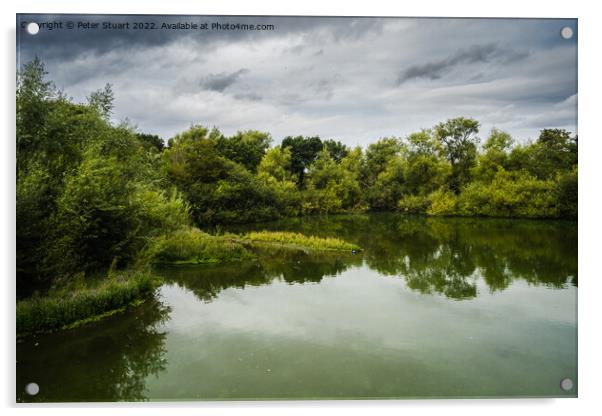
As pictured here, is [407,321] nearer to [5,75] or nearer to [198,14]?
[198,14]

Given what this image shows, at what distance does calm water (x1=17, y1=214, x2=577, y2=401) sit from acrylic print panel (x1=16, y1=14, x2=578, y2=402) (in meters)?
0.04

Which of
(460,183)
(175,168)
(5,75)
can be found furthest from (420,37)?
(175,168)

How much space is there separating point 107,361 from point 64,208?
293 cm

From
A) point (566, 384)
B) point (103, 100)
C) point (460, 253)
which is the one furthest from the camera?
point (460, 253)

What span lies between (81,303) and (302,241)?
10890 millimetres

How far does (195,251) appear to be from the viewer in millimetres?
14969

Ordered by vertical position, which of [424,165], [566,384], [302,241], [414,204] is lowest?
[566,384]

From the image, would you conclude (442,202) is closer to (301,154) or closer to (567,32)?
(301,154)

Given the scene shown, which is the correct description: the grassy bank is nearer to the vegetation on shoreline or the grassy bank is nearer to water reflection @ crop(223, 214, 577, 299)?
the vegetation on shoreline

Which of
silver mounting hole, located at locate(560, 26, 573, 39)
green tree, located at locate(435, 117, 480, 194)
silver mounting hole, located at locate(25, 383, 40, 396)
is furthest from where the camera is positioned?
green tree, located at locate(435, 117, 480, 194)

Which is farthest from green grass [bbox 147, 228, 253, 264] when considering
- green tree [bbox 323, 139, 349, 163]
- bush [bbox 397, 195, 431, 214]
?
bush [bbox 397, 195, 431, 214]

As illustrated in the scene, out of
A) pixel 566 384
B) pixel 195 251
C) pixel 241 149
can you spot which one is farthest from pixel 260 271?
pixel 566 384

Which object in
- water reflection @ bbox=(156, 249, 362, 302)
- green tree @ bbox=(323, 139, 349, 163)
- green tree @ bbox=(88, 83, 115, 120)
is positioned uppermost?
green tree @ bbox=(323, 139, 349, 163)

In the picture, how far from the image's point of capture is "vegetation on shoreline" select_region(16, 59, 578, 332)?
737 cm
